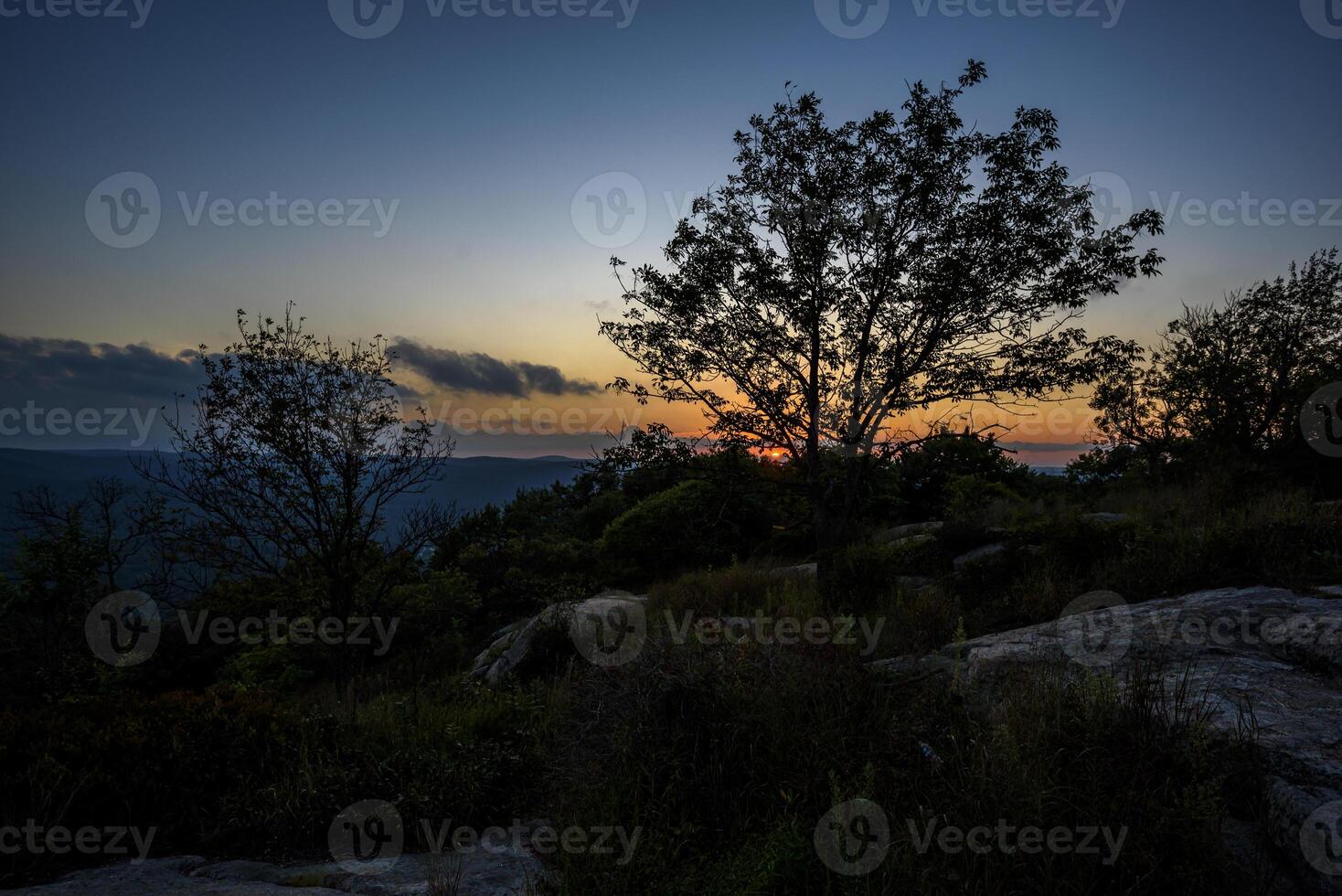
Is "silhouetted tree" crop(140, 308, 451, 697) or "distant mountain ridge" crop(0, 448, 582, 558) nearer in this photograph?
"silhouetted tree" crop(140, 308, 451, 697)

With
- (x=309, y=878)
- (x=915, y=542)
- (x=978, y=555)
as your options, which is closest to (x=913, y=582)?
(x=978, y=555)

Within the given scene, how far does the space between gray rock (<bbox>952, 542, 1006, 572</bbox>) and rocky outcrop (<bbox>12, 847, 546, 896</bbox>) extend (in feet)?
22.7

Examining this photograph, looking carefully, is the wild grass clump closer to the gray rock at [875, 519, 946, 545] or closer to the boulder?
the boulder

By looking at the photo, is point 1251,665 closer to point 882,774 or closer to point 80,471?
point 882,774

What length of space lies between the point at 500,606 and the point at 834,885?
13005mm

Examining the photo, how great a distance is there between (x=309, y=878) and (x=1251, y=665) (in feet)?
20.4

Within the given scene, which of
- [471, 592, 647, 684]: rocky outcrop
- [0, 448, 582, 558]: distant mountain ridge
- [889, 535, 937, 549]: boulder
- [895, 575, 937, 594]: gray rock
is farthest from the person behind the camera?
[0, 448, 582, 558]: distant mountain ridge

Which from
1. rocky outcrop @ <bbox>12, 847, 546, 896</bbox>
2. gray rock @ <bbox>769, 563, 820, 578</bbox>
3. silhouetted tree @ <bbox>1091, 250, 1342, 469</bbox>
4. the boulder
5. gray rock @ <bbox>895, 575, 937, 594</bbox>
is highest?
silhouetted tree @ <bbox>1091, 250, 1342, 469</bbox>

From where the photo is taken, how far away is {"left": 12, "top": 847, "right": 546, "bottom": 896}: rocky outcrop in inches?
120

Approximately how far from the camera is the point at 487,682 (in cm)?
796

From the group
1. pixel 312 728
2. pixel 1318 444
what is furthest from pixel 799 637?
pixel 1318 444

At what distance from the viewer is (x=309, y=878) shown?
329 cm

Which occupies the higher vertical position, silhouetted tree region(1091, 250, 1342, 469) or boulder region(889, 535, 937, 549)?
silhouetted tree region(1091, 250, 1342, 469)

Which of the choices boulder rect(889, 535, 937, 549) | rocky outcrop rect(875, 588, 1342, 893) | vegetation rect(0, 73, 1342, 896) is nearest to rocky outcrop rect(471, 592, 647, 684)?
vegetation rect(0, 73, 1342, 896)
